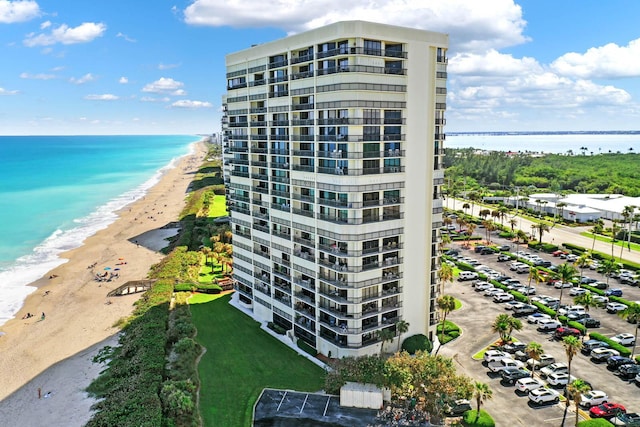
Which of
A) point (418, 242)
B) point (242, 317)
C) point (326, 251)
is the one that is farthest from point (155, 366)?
point (418, 242)

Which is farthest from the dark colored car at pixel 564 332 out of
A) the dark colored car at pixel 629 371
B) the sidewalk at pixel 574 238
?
the sidewalk at pixel 574 238

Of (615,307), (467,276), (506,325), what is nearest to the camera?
(506,325)

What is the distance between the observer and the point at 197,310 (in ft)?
242

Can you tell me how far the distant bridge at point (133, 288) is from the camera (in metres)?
86.9

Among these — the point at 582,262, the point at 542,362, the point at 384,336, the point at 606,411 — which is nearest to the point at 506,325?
the point at 542,362

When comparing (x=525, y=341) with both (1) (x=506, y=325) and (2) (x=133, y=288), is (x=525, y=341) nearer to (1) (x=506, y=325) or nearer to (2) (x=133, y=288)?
(1) (x=506, y=325)

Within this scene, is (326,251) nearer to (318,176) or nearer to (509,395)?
(318,176)

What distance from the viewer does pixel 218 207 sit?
504 feet

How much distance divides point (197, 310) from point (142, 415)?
1117 inches

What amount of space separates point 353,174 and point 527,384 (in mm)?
28489

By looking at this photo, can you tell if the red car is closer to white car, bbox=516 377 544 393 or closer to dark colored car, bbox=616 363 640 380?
white car, bbox=516 377 544 393

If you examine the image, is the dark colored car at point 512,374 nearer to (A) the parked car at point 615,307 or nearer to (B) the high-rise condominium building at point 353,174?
(B) the high-rise condominium building at point 353,174

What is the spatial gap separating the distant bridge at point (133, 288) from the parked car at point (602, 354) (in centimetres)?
7017

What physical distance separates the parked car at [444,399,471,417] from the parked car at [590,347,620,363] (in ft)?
69.1
